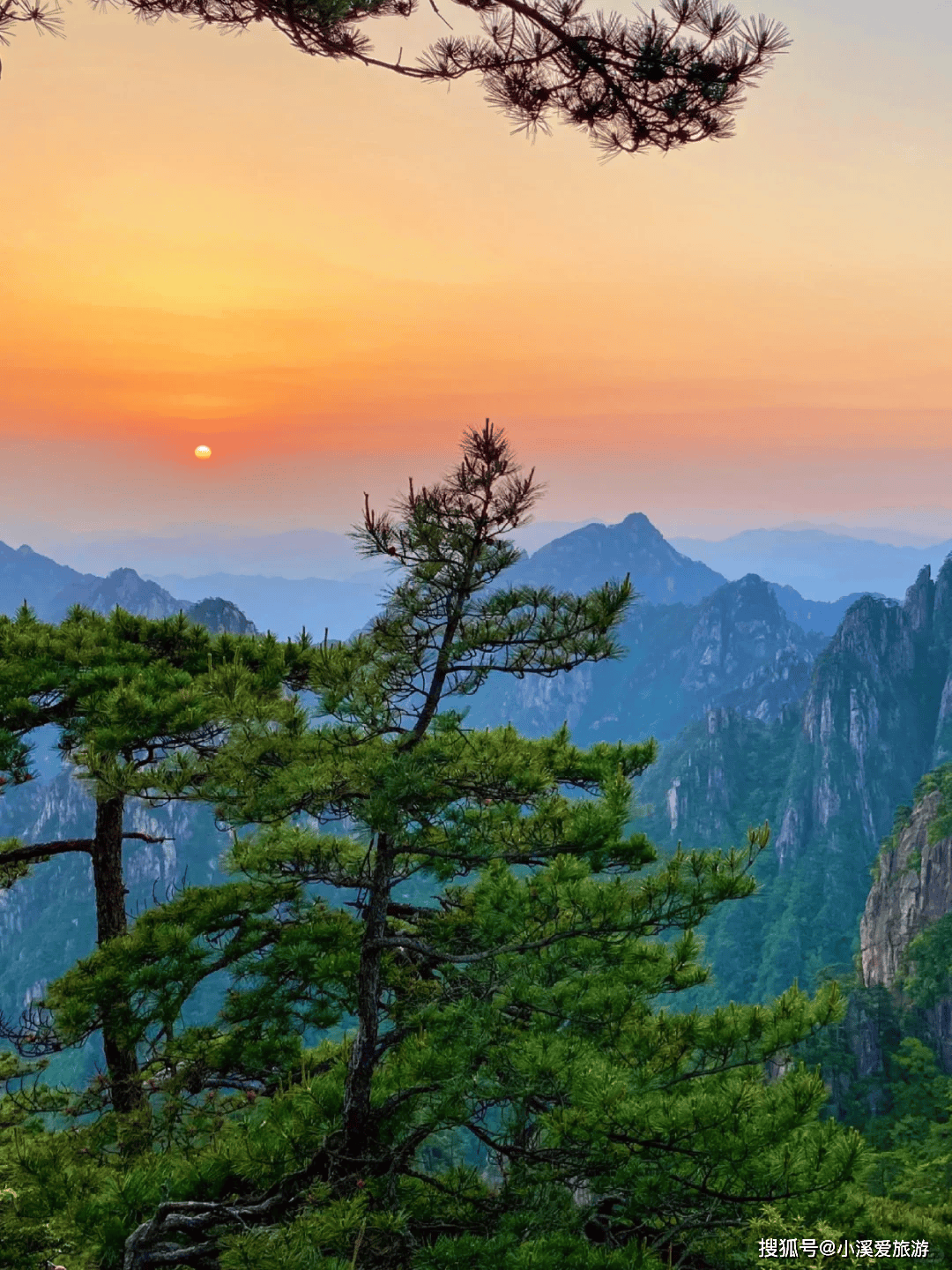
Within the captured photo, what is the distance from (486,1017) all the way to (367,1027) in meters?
0.85

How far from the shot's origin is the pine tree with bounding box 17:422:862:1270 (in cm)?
455

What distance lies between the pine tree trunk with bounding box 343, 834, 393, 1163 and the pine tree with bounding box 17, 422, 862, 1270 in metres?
0.02

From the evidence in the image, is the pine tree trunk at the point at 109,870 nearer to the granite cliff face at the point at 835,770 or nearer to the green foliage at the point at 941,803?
the green foliage at the point at 941,803

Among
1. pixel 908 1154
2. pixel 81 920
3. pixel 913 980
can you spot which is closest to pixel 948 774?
pixel 913 980

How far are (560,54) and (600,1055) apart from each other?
5.99 metres

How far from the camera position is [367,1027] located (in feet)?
17.6

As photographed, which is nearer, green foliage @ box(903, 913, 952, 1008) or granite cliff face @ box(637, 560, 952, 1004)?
green foliage @ box(903, 913, 952, 1008)

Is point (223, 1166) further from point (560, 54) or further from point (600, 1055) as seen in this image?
point (560, 54)

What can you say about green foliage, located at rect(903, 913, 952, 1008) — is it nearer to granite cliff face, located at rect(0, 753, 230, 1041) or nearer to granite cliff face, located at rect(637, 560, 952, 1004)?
granite cliff face, located at rect(637, 560, 952, 1004)

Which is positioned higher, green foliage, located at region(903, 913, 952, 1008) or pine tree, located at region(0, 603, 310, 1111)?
pine tree, located at region(0, 603, 310, 1111)

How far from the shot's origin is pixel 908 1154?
86.4 feet

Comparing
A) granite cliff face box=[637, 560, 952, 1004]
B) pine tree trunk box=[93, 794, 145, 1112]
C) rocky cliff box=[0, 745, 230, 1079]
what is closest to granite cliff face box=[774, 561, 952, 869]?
granite cliff face box=[637, 560, 952, 1004]

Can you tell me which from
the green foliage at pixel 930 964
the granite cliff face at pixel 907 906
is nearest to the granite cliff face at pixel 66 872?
the granite cliff face at pixel 907 906

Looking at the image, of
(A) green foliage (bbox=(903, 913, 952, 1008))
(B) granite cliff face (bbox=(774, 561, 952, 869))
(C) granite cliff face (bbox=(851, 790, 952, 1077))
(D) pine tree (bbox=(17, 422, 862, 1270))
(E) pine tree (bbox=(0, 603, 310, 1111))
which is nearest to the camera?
(D) pine tree (bbox=(17, 422, 862, 1270))
